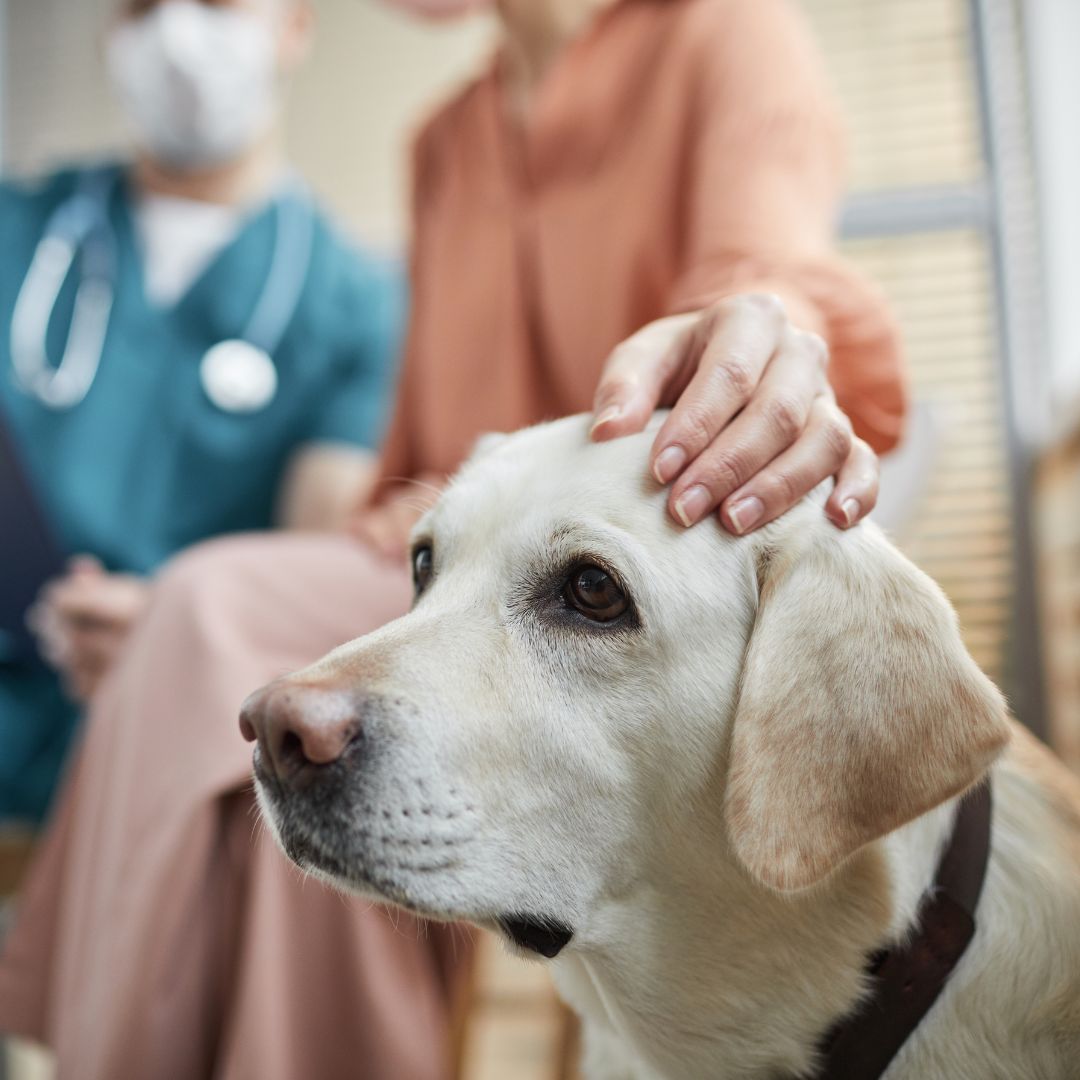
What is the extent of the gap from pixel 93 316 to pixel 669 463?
148cm

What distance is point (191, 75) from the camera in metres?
1.94

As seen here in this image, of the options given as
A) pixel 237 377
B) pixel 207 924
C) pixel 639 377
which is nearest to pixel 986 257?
pixel 237 377

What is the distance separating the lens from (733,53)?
3.84 ft

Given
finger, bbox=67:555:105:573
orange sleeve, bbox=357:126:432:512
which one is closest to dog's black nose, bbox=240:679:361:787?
orange sleeve, bbox=357:126:432:512

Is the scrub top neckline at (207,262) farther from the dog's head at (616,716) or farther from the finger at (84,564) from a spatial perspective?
the dog's head at (616,716)

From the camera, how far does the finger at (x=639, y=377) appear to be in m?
0.77

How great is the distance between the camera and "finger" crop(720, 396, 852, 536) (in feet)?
2.32

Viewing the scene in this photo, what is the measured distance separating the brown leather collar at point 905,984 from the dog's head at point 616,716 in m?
0.14

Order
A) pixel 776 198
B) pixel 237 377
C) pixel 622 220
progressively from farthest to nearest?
1. pixel 237 377
2. pixel 622 220
3. pixel 776 198

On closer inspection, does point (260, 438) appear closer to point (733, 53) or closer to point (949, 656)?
point (733, 53)

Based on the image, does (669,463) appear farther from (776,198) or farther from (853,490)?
(776,198)

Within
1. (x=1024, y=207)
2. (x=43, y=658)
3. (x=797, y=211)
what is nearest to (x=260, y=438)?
(x=43, y=658)

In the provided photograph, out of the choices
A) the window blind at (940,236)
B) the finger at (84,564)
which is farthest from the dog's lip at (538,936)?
the window blind at (940,236)

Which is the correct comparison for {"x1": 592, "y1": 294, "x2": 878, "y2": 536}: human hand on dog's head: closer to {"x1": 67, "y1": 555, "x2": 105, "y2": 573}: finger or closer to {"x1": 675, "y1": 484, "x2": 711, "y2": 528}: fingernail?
{"x1": 675, "y1": 484, "x2": 711, "y2": 528}: fingernail
